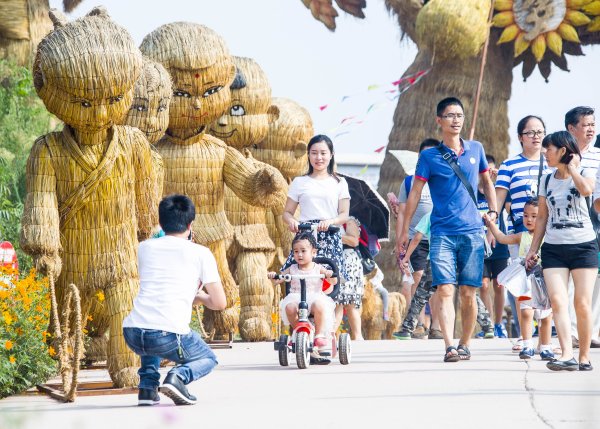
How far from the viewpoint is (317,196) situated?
9.68m

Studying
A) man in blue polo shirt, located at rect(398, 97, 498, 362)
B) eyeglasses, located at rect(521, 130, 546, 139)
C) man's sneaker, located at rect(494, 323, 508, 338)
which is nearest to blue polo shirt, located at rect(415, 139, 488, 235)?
man in blue polo shirt, located at rect(398, 97, 498, 362)

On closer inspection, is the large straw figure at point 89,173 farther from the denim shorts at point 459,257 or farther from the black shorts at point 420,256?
the black shorts at point 420,256

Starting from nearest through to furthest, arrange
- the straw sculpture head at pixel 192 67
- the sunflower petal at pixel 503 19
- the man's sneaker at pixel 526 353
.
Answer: the man's sneaker at pixel 526 353, the straw sculpture head at pixel 192 67, the sunflower petal at pixel 503 19

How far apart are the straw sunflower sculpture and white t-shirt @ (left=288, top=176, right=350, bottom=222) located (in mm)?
11339

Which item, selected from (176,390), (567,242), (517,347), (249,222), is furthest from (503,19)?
(176,390)

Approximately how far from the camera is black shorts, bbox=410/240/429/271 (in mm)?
12852

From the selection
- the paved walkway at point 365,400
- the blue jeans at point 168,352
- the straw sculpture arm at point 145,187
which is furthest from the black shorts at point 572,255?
the blue jeans at point 168,352

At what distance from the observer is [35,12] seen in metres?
18.2

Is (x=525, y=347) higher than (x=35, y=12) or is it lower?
lower

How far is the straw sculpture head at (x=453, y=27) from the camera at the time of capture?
20500 millimetres

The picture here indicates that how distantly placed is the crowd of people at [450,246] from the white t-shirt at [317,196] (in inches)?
0.4

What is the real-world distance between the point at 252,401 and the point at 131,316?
0.80m

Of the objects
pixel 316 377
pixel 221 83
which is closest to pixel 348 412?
pixel 316 377

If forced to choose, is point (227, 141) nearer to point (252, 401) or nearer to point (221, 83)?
point (221, 83)
